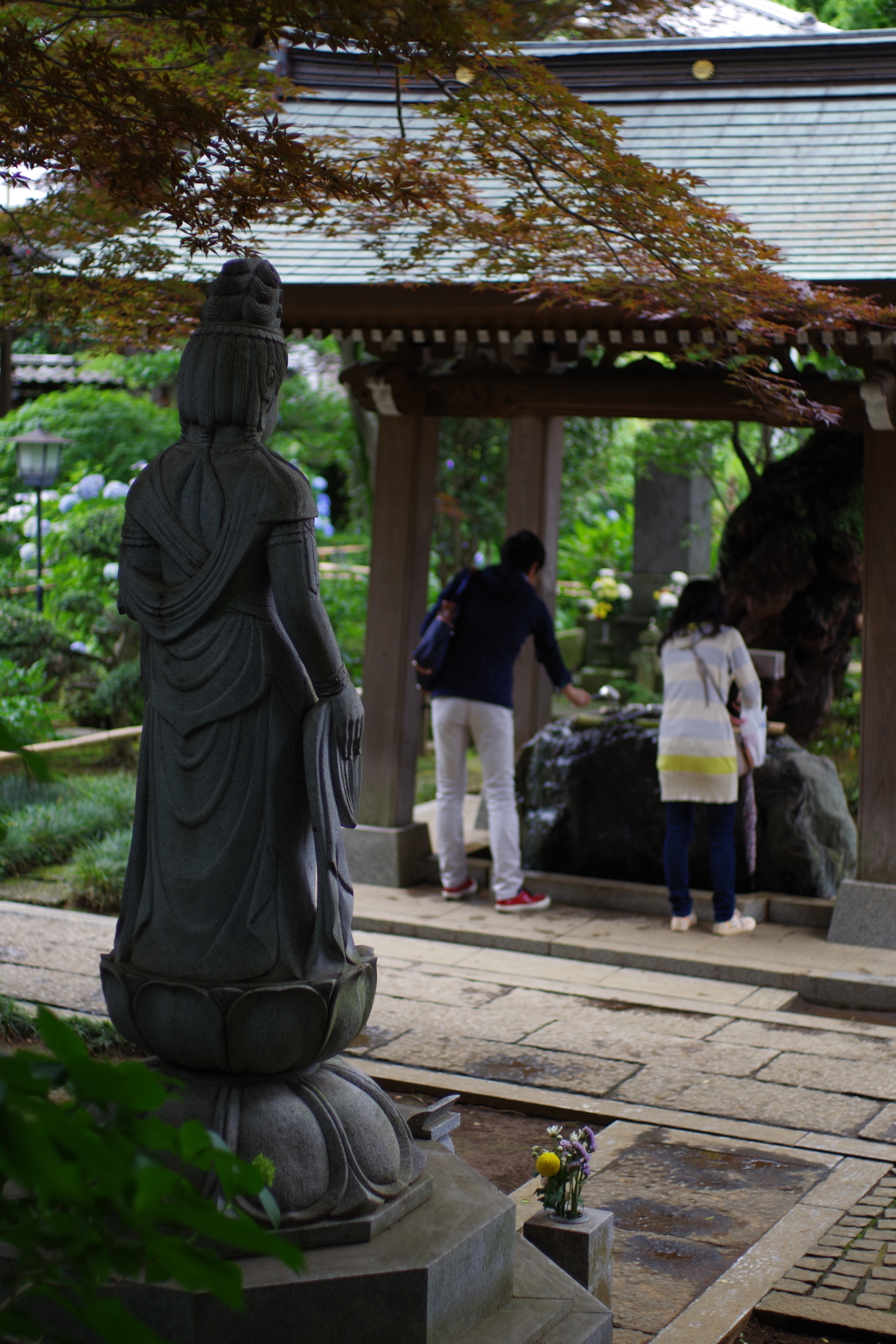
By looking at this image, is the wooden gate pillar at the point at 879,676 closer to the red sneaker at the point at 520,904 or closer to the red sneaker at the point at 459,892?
the red sneaker at the point at 520,904

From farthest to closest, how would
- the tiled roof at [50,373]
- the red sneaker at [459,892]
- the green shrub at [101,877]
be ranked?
the tiled roof at [50,373] < the red sneaker at [459,892] < the green shrub at [101,877]

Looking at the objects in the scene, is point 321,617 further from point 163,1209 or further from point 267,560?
point 163,1209

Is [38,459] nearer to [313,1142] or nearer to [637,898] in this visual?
[637,898]

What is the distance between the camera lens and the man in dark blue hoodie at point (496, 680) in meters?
7.64

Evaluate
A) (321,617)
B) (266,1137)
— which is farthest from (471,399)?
(266,1137)

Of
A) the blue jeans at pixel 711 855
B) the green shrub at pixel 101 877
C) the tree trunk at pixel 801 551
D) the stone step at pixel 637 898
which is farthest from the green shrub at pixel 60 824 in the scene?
the tree trunk at pixel 801 551

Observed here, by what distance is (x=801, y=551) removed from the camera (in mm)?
10688

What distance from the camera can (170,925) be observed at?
10.3 feet

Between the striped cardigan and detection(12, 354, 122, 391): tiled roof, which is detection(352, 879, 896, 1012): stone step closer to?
the striped cardigan

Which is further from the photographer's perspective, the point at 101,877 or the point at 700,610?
the point at 101,877

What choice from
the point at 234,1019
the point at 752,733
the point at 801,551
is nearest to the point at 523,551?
the point at 752,733

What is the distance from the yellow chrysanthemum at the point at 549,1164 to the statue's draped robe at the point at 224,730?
33.4 inches

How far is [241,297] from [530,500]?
671cm

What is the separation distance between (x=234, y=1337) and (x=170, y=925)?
0.88 metres
